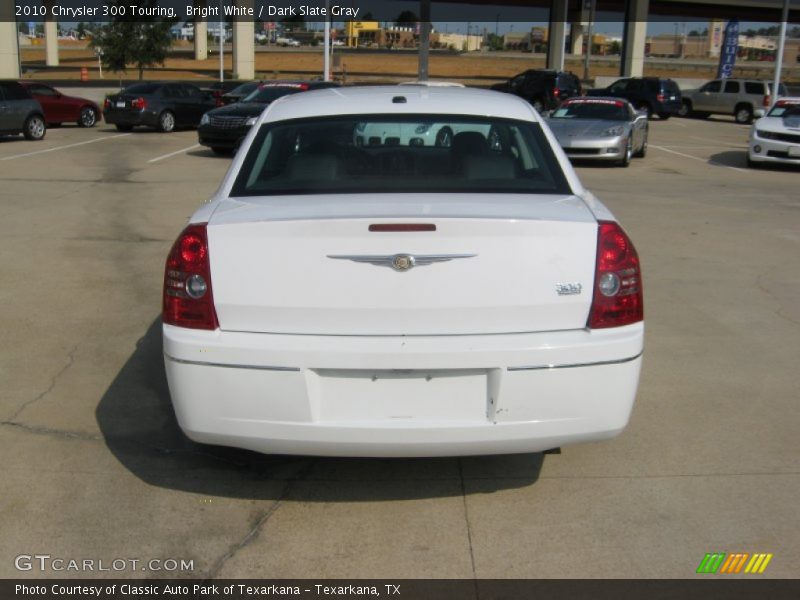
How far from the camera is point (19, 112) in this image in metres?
21.2

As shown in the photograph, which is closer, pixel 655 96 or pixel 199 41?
pixel 655 96

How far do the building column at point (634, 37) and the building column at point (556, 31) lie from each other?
3.70 metres

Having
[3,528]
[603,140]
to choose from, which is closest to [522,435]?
[3,528]

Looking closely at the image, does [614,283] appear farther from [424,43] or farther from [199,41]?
[199,41]

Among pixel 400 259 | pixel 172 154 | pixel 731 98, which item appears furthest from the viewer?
pixel 731 98

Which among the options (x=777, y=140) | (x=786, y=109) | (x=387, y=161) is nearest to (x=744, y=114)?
(x=786, y=109)

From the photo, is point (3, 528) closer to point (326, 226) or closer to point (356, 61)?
point (326, 226)

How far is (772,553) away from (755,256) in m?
6.57

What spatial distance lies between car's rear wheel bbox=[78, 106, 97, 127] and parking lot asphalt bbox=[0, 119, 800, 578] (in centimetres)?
1982

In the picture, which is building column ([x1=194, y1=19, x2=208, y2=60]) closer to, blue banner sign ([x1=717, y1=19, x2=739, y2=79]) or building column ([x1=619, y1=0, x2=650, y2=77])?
building column ([x1=619, y1=0, x2=650, y2=77])

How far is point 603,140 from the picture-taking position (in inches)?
727

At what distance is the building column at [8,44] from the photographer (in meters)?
38.0

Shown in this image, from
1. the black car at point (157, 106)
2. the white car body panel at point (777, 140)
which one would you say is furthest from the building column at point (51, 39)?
the white car body panel at point (777, 140)

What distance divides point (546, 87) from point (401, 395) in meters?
36.7
